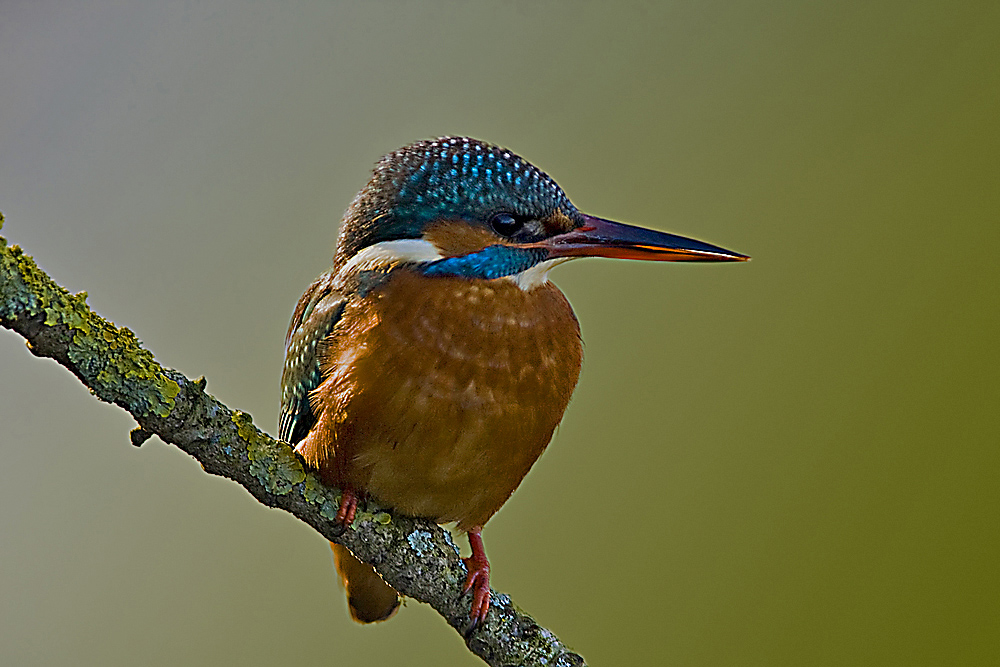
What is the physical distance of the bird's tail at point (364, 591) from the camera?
1783mm

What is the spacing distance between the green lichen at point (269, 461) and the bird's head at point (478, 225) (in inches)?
15.0

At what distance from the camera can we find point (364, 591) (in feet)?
5.96

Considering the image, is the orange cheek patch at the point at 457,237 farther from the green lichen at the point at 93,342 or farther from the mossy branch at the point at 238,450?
the green lichen at the point at 93,342

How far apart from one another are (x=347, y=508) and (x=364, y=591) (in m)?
0.46

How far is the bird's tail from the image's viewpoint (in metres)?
1.78

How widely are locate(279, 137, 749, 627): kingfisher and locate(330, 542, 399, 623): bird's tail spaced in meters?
0.24

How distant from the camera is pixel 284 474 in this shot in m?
1.29

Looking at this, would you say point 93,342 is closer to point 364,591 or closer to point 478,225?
point 478,225

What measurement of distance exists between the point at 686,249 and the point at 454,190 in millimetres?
405

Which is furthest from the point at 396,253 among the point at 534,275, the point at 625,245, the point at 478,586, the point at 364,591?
the point at 364,591

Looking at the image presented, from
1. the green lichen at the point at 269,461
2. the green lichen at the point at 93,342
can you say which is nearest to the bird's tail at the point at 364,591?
the green lichen at the point at 269,461

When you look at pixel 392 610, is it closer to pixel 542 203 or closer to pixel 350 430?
pixel 350 430

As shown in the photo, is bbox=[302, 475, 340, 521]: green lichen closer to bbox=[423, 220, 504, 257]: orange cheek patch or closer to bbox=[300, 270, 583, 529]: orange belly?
bbox=[300, 270, 583, 529]: orange belly

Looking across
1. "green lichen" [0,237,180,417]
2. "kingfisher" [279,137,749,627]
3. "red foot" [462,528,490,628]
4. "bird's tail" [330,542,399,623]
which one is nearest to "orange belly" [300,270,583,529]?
"kingfisher" [279,137,749,627]
